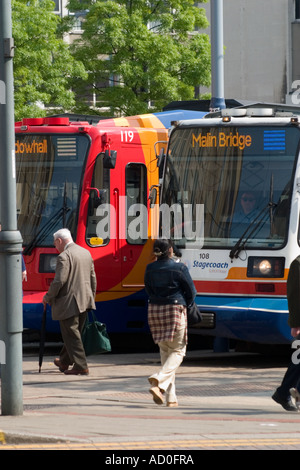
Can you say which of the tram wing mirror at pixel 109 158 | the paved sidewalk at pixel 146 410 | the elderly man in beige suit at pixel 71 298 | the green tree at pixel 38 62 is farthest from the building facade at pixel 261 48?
the elderly man in beige suit at pixel 71 298

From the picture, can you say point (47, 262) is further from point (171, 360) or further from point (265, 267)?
point (171, 360)

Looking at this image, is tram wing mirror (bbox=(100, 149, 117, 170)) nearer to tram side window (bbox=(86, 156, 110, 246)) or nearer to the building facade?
tram side window (bbox=(86, 156, 110, 246))

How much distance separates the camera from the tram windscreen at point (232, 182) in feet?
45.8

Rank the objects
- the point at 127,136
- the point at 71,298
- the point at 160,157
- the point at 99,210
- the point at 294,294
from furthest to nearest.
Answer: the point at 127,136
the point at 99,210
the point at 160,157
the point at 71,298
the point at 294,294

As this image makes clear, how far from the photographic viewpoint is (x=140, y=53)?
32031 millimetres

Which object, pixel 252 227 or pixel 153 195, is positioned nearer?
pixel 252 227

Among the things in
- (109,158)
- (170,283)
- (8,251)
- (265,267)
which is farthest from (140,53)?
(8,251)

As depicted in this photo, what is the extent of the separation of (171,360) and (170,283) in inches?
29.2

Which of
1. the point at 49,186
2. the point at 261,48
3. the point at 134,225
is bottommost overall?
the point at 134,225

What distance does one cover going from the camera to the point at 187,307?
1119cm

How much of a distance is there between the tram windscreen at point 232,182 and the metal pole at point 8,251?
4.84 m

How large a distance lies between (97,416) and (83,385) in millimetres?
2750

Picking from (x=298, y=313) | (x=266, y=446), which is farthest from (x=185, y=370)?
(x=266, y=446)

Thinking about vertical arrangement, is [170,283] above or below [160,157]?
below
